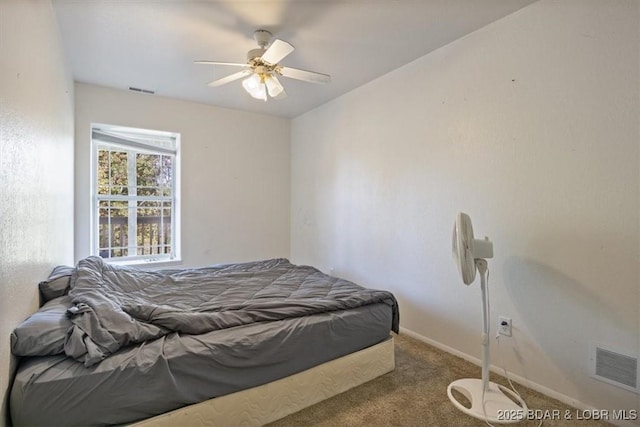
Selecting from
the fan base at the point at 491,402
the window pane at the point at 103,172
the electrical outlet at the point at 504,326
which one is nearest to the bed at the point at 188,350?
the fan base at the point at 491,402

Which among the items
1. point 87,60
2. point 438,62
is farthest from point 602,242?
point 87,60

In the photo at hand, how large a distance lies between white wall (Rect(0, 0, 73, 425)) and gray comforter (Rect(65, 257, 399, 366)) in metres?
0.23

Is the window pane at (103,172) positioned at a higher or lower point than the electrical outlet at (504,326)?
higher

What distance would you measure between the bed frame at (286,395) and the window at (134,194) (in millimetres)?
2709

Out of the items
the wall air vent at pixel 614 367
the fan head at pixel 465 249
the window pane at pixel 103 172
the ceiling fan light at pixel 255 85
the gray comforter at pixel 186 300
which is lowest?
the wall air vent at pixel 614 367

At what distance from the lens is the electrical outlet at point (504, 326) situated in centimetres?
213

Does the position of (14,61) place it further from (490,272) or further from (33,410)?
(490,272)

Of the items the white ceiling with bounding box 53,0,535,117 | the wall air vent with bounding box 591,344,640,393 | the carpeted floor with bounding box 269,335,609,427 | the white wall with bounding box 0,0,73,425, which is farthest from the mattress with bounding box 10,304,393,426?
the white ceiling with bounding box 53,0,535,117

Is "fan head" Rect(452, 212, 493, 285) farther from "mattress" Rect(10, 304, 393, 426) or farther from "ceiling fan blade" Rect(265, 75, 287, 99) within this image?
"ceiling fan blade" Rect(265, 75, 287, 99)

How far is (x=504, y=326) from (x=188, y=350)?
2021mm

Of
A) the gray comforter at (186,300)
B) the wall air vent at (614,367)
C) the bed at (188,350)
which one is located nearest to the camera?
the bed at (188,350)

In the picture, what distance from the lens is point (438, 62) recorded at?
2.59 m

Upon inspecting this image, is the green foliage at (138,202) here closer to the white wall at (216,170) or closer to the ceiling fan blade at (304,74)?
the white wall at (216,170)

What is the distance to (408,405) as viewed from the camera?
5.95 ft
